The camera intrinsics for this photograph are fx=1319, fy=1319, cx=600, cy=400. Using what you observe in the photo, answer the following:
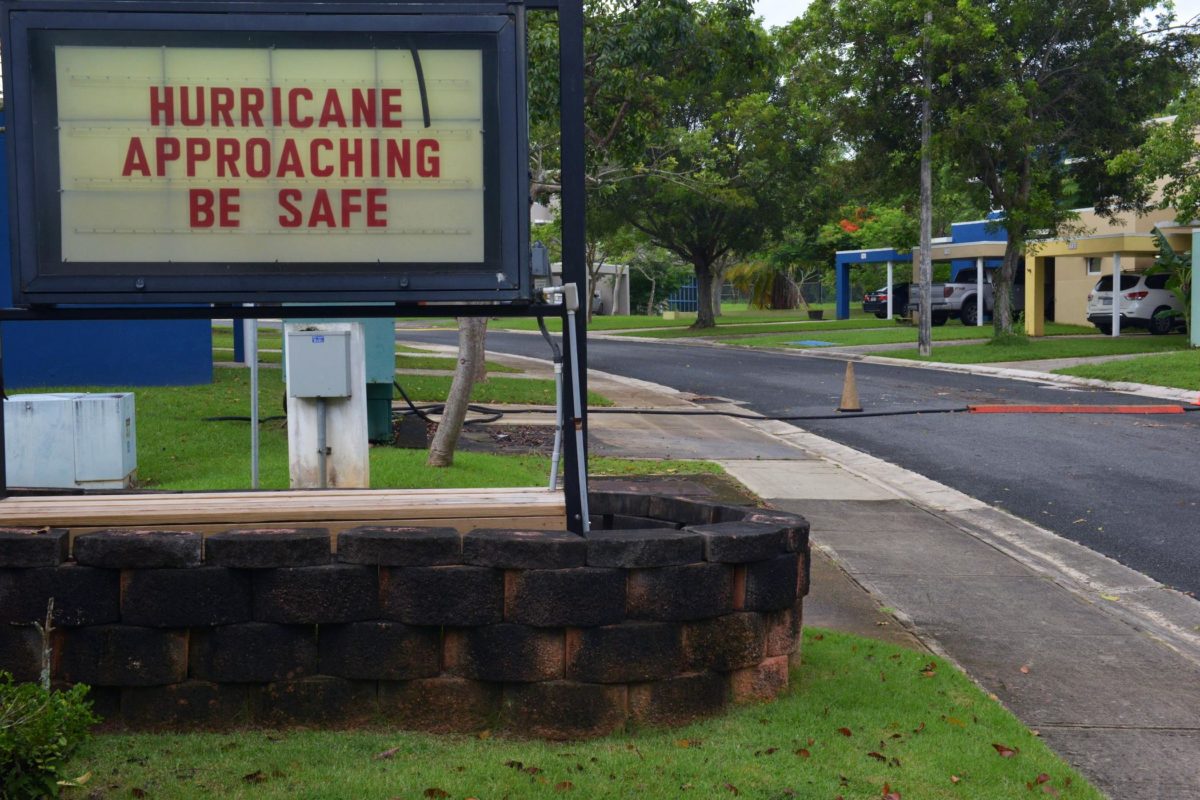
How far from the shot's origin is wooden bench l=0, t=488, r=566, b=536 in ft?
18.2

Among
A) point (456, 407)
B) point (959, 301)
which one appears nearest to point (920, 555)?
point (456, 407)

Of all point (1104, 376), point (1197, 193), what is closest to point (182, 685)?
point (1104, 376)

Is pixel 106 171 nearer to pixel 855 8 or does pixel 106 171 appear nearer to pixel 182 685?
pixel 182 685

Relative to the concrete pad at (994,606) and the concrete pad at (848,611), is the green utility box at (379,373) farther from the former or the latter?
the concrete pad at (994,606)

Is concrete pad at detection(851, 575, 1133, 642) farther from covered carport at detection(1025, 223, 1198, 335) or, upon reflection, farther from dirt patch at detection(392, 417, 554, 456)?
covered carport at detection(1025, 223, 1198, 335)

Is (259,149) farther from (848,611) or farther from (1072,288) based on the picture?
(1072,288)

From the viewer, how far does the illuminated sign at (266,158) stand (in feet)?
18.4

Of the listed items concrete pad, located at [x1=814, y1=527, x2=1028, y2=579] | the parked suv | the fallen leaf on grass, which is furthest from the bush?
the parked suv

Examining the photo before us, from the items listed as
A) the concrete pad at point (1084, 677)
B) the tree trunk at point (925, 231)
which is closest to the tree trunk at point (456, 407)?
the concrete pad at point (1084, 677)

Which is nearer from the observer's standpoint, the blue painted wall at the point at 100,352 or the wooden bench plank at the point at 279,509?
the wooden bench plank at the point at 279,509

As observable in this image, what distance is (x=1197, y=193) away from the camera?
28500mm

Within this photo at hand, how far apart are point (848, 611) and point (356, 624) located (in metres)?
3.48

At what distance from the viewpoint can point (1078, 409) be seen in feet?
63.7

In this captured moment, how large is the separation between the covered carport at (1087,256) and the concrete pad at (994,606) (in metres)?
25.3
